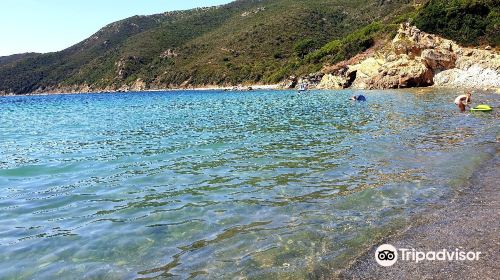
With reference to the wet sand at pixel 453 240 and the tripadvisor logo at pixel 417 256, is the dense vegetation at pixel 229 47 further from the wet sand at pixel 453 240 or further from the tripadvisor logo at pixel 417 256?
the tripadvisor logo at pixel 417 256

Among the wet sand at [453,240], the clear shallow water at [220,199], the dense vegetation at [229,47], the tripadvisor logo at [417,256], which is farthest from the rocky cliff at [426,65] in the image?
the tripadvisor logo at [417,256]

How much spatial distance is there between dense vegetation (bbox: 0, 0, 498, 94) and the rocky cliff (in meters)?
10.7

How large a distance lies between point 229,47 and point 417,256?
142 meters

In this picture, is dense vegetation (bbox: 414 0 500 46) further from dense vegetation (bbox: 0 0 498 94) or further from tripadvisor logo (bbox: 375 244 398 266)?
tripadvisor logo (bbox: 375 244 398 266)

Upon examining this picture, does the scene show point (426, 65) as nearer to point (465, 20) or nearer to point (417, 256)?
point (465, 20)

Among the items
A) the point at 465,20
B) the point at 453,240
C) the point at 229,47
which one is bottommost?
the point at 453,240

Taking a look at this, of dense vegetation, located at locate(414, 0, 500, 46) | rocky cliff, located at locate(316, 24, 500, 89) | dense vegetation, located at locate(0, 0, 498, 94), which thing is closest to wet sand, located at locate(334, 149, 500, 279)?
rocky cliff, located at locate(316, 24, 500, 89)

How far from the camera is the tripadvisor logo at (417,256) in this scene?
6.04 m

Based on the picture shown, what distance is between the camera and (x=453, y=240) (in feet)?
21.9

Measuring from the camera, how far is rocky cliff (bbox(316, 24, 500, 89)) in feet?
181

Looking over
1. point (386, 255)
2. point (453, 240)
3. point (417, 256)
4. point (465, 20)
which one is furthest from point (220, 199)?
point (465, 20)

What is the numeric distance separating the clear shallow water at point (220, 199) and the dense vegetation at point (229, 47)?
2663 inches

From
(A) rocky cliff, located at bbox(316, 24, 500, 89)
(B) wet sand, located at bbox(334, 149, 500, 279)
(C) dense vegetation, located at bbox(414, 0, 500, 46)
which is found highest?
(C) dense vegetation, located at bbox(414, 0, 500, 46)

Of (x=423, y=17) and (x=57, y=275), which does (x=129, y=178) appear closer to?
(x=57, y=275)
